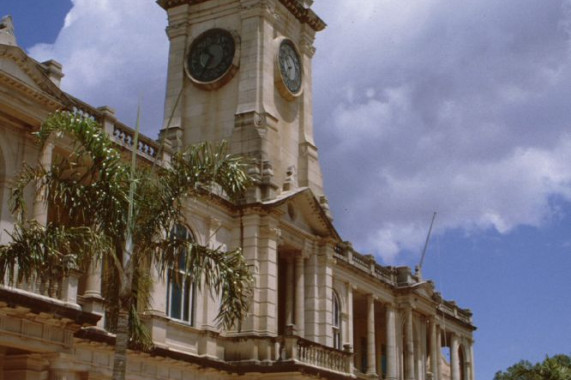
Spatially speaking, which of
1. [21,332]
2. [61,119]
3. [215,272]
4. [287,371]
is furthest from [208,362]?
[61,119]

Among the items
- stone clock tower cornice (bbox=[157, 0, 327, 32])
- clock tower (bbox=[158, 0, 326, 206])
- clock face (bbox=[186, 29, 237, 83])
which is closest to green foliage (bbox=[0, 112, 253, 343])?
clock tower (bbox=[158, 0, 326, 206])

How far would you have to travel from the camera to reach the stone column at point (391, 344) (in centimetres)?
4566

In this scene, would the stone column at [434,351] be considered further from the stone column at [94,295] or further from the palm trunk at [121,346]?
the palm trunk at [121,346]

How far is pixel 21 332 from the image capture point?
836 inches

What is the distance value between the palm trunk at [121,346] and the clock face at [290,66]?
21757 millimetres

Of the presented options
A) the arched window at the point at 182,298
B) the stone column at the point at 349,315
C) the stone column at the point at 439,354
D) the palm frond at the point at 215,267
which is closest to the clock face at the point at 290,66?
the stone column at the point at 349,315

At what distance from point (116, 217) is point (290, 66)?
22.3 metres

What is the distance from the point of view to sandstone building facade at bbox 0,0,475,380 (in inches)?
1013

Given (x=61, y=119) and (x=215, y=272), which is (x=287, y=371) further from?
(x=61, y=119)

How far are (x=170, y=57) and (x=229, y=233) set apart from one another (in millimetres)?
10041

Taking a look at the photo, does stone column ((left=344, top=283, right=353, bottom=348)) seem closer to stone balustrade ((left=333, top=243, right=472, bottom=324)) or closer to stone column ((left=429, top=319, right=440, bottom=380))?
stone balustrade ((left=333, top=243, right=472, bottom=324))

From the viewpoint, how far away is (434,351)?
5059 cm

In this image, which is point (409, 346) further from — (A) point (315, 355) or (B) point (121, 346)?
(B) point (121, 346)

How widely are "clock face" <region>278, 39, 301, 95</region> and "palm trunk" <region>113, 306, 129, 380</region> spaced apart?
21757mm
